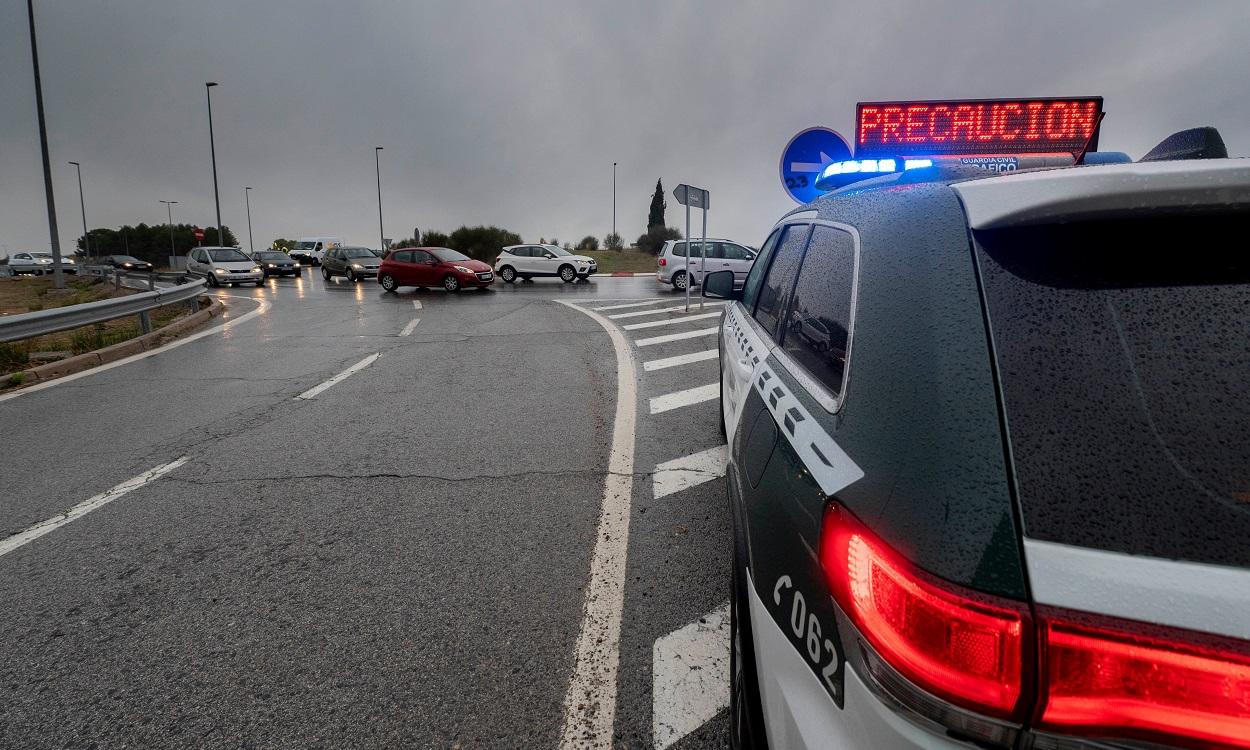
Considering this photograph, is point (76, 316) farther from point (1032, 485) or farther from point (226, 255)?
point (226, 255)

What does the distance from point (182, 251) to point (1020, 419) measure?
16133 centimetres

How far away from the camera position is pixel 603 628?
108 inches

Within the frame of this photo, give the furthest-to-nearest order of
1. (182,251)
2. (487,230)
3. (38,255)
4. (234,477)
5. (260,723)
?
(182,251) < (38,255) < (487,230) < (234,477) < (260,723)

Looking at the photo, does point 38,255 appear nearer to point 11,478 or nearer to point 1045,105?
point 11,478

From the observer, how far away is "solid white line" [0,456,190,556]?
3.53m

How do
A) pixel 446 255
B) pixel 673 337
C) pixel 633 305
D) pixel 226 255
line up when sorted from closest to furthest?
pixel 673 337
pixel 633 305
pixel 446 255
pixel 226 255

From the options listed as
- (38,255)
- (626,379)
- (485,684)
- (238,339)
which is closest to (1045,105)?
(626,379)

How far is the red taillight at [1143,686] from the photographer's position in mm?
851

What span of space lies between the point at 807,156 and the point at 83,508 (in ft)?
22.5

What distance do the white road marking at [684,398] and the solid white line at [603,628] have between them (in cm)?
146

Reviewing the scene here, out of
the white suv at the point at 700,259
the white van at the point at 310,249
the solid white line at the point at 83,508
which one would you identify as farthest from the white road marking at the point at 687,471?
the white van at the point at 310,249

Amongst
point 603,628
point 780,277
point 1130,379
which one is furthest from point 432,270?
point 1130,379

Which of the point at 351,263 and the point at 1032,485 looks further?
the point at 351,263

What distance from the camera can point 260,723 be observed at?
2219 mm
